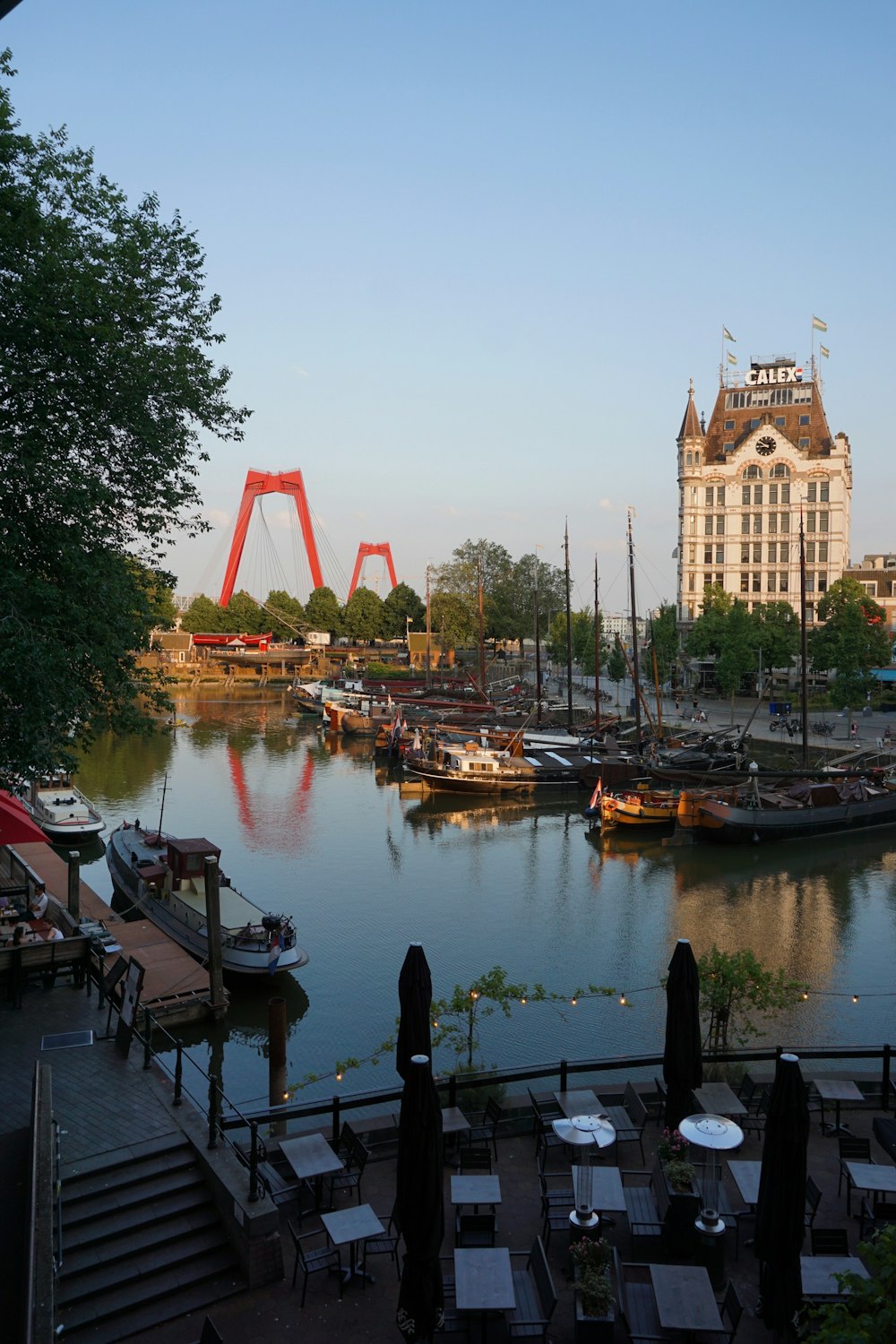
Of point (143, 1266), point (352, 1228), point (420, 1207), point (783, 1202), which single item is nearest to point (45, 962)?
point (143, 1266)

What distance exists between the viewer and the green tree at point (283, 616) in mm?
122544

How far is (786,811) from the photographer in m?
32.9

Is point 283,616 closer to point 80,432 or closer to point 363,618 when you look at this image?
point 363,618

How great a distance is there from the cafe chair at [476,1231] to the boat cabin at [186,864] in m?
13.5

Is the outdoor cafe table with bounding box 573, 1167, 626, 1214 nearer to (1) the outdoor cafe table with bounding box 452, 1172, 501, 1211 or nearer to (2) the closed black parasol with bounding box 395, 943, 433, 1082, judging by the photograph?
(1) the outdoor cafe table with bounding box 452, 1172, 501, 1211

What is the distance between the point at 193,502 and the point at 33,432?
335cm

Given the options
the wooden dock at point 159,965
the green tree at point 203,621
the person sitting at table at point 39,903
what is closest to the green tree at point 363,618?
the green tree at point 203,621

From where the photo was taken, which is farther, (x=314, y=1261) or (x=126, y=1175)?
(x=126, y=1175)

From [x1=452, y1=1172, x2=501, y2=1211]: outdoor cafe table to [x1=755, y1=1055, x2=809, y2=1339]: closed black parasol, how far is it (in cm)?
246

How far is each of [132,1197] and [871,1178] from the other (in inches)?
278

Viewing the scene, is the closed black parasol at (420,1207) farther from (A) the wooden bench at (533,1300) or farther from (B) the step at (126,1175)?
(B) the step at (126,1175)

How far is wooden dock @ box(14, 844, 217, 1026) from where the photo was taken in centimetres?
1652

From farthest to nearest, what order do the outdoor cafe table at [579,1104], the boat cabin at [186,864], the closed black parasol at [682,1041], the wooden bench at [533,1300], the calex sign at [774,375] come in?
the calex sign at [774,375]
the boat cabin at [186,864]
the outdoor cafe table at [579,1104]
the closed black parasol at [682,1041]
the wooden bench at [533,1300]

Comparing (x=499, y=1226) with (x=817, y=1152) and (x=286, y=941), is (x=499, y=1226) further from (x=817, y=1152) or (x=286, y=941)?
(x=286, y=941)
